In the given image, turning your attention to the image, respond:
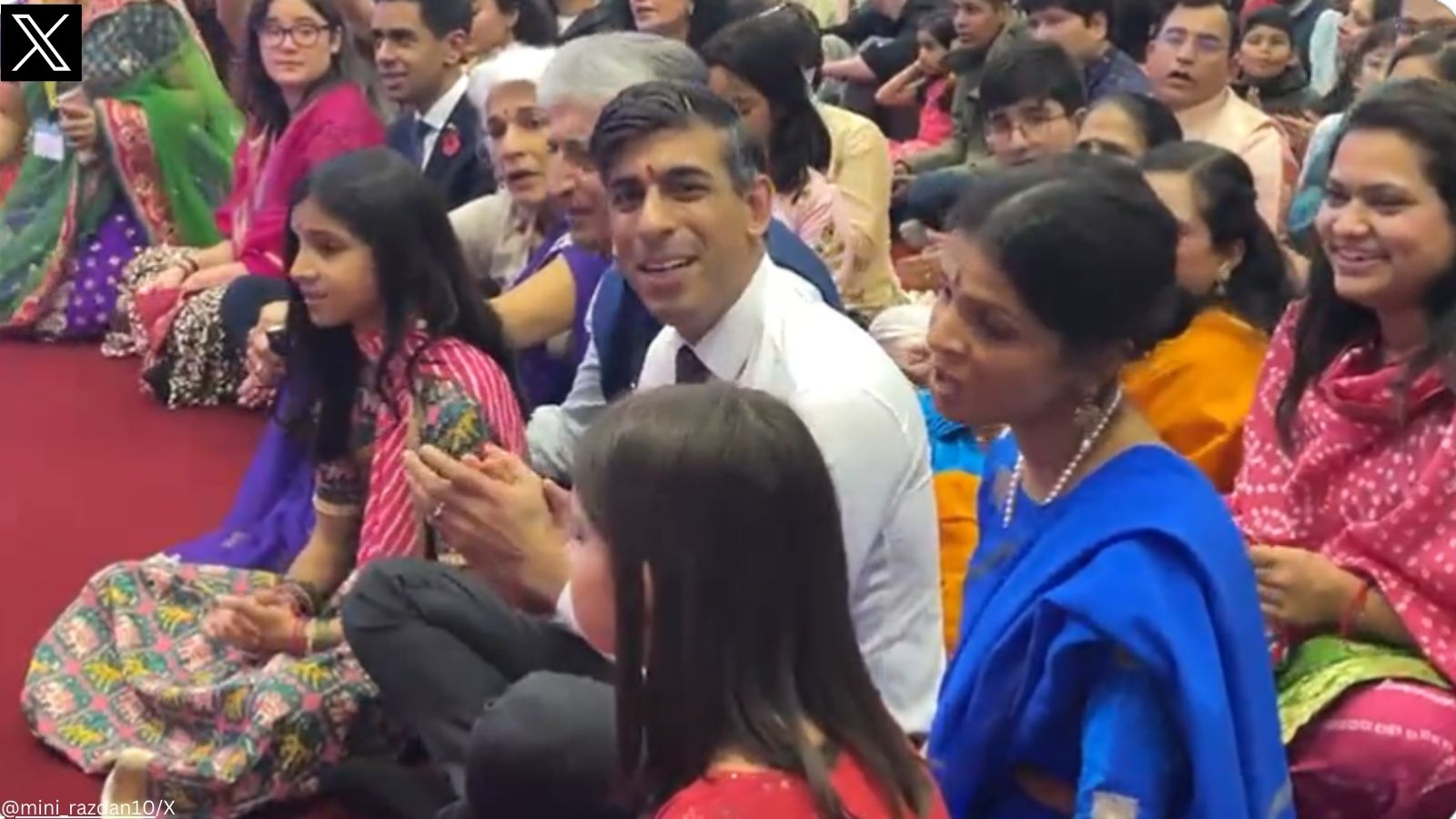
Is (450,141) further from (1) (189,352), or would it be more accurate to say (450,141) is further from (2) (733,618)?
(2) (733,618)

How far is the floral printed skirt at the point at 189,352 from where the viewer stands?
358 cm

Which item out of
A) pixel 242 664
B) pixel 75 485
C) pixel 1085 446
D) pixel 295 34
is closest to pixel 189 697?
pixel 242 664

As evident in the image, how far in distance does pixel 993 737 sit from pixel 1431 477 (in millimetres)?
617

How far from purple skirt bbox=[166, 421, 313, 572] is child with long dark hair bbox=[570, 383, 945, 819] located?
1.35m

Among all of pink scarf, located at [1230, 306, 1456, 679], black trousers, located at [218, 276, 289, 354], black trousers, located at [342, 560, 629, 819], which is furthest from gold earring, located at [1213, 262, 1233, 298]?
black trousers, located at [218, 276, 289, 354]

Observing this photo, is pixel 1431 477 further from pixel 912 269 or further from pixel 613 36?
pixel 912 269

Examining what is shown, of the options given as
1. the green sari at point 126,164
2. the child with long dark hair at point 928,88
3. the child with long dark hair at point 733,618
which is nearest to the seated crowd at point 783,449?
the child with long dark hair at point 733,618

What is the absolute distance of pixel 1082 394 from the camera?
4.55 feet

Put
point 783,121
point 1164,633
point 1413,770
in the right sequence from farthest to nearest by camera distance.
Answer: point 783,121 < point 1413,770 < point 1164,633

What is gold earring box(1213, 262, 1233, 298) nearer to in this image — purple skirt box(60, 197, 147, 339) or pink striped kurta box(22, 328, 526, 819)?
pink striped kurta box(22, 328, 526, 819)

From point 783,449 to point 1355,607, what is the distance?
34.7 inches

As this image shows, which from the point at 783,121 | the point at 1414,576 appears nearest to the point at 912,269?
the point at 783,121

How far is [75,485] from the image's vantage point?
3166mm

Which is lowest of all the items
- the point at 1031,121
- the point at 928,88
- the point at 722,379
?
the point at 928,88
